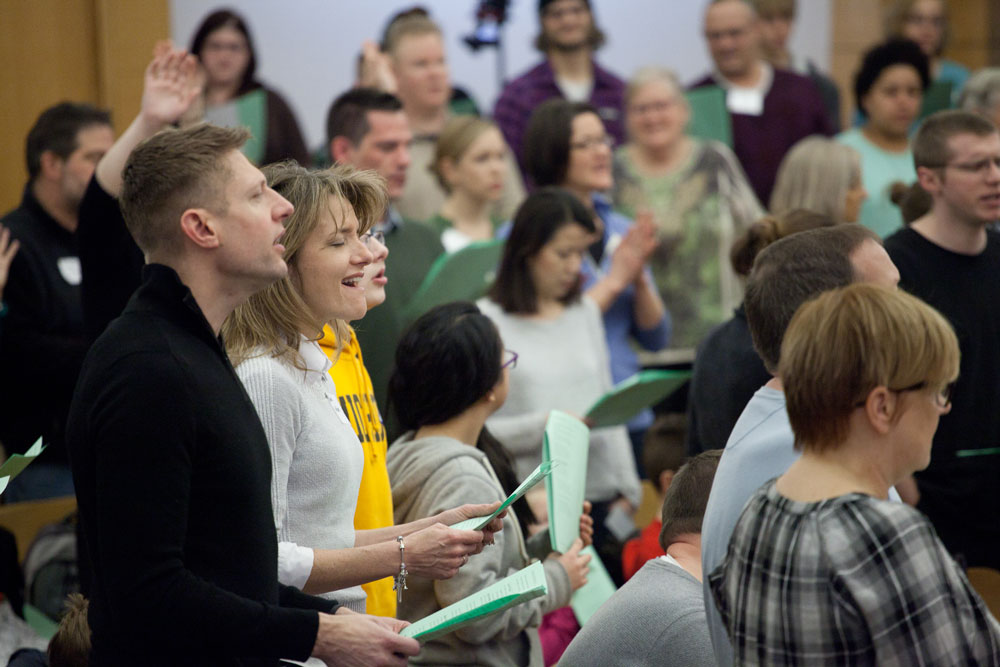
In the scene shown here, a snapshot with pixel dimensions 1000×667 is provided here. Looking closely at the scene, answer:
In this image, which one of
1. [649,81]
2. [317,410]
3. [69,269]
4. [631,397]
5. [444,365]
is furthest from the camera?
[649,81]

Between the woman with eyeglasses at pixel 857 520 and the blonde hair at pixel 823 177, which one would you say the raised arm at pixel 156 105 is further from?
the blonde hair at pixel 823 177

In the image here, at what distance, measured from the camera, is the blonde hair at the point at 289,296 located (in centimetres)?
202

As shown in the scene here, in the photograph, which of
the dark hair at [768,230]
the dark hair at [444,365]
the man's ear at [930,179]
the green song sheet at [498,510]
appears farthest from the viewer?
the man's ear at [930,179]

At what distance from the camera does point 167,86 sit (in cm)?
275

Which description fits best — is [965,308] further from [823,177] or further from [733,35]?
[733,35]

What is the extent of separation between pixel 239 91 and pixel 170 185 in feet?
10.9

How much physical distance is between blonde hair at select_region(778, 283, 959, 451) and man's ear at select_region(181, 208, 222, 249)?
798mm

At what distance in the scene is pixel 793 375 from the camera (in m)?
1.49

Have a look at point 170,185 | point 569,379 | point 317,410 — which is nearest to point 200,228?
point 170,185

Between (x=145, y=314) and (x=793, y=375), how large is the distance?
33.6 inches

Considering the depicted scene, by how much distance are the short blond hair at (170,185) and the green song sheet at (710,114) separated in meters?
3.52

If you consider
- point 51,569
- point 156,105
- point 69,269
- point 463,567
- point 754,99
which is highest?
point 156,105

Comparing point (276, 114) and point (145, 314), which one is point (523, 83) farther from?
point (145, 314)

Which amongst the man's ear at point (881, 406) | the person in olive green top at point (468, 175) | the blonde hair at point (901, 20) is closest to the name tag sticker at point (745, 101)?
the blonde hair at point (901, 20)
